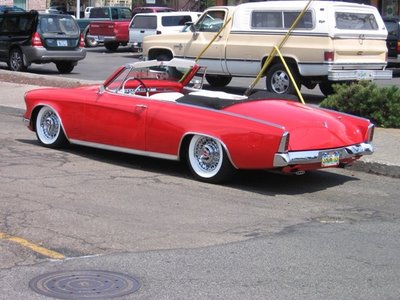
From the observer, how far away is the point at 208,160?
819 cm

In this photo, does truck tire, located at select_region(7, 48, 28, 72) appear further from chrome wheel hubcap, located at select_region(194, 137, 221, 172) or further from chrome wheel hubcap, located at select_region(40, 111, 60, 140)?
chrome wheel hubcap, located at select_region(194, 137, 221, 172)

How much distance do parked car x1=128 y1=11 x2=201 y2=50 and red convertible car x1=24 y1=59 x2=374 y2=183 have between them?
19.0m

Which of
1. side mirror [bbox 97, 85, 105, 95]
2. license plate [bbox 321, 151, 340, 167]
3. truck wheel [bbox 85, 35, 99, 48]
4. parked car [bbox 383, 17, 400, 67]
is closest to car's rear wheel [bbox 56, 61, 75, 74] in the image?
parked car [bbox 383, 17, 400, 67]

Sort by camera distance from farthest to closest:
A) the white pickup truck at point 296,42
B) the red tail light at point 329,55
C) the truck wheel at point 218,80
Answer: the truck wheel at point 218,80, the white pickup truck at point 296,42, the red tail light at point 329,55

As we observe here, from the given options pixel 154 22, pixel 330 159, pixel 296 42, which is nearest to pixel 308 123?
pixel 330 159

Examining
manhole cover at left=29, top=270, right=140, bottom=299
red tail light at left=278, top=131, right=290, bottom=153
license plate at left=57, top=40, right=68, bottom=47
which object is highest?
license plate at left=57, top=40, right=68, bottom=47

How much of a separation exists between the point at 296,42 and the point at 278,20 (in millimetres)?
893

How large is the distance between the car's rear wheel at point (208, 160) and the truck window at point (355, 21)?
772 cm

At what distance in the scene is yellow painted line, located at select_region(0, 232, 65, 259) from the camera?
5531mm

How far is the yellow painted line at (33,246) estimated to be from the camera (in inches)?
218

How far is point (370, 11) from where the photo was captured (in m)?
15.9

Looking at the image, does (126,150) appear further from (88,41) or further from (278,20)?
(88,41)

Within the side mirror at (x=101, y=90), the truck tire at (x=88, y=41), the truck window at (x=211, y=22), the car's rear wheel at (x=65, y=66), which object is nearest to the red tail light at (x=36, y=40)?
the car's rear wheel at (x=65, y=66)

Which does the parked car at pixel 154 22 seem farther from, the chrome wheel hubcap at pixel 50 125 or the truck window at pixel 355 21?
the chrome wheel hubcap at pixel 50 125
